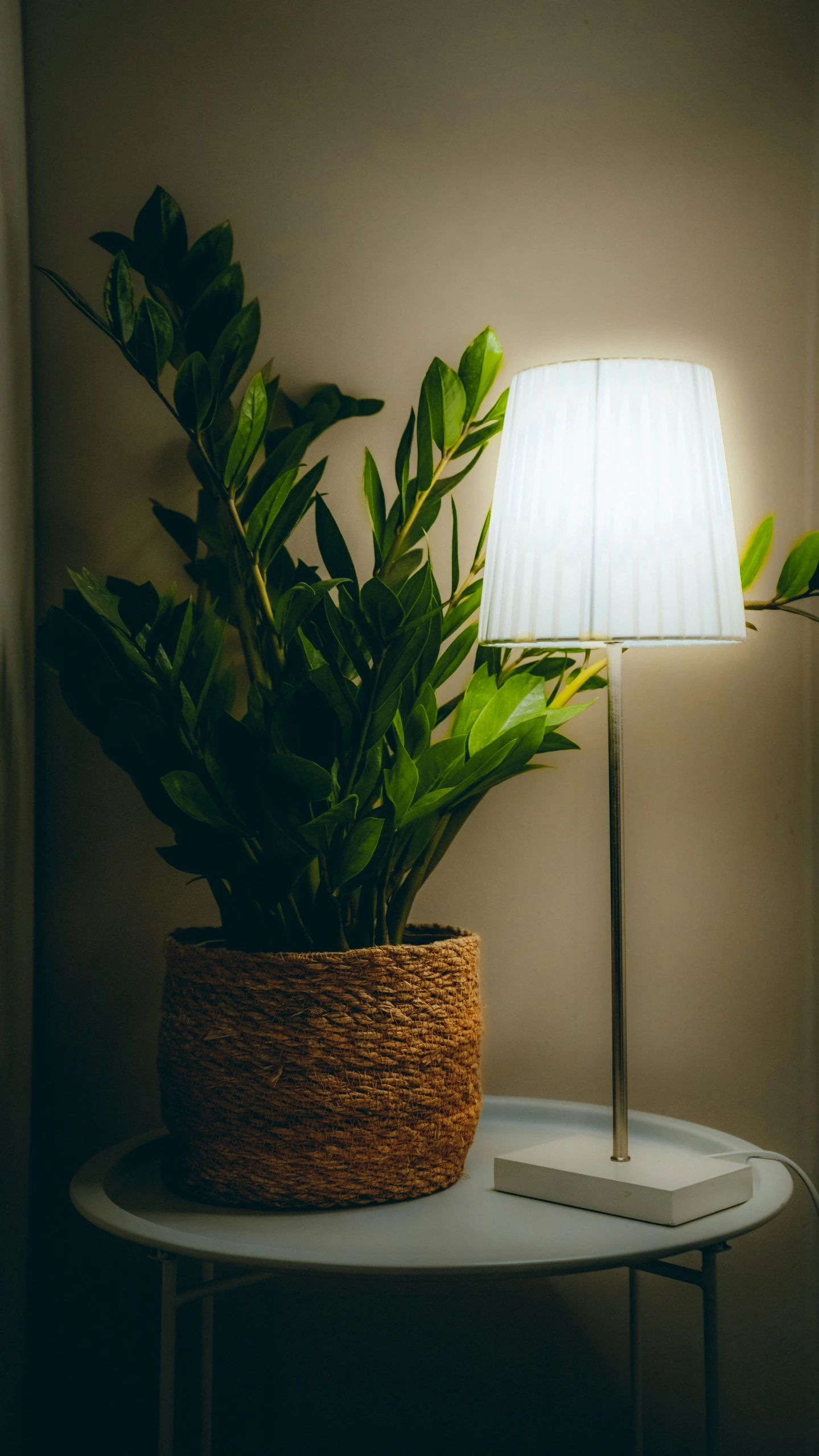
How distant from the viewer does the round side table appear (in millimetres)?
720

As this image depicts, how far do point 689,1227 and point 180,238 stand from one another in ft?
2.96

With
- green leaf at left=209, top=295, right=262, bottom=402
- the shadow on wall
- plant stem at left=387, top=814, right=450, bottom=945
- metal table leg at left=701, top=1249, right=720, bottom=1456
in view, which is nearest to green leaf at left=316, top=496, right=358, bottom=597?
green leaf at left=209, top=295, right=262, bottom=402

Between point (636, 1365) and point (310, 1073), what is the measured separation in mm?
547

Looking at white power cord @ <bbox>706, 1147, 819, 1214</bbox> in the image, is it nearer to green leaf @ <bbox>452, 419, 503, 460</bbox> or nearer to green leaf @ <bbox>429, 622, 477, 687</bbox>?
green leaf @ <bbox>429, 622, 477, 687</bbox>

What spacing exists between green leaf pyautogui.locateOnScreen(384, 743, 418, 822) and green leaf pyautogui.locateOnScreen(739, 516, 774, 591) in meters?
0.40

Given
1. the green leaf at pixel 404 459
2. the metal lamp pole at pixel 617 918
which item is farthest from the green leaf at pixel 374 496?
the metal lamp pole at pixel 617 918

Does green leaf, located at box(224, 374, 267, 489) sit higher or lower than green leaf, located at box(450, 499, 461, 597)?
higher

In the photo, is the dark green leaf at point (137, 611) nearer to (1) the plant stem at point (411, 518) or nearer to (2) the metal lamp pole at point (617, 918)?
(1) the plant stem at point (411, 518)

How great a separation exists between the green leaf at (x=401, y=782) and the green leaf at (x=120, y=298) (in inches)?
15.8

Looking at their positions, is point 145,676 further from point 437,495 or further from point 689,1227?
point 689,1227

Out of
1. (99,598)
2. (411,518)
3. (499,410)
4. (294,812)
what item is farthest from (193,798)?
(499,410)

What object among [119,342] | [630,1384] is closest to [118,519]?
[119,342]

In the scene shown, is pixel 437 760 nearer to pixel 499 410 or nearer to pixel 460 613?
pixel 460 613

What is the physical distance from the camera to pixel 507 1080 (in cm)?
119
